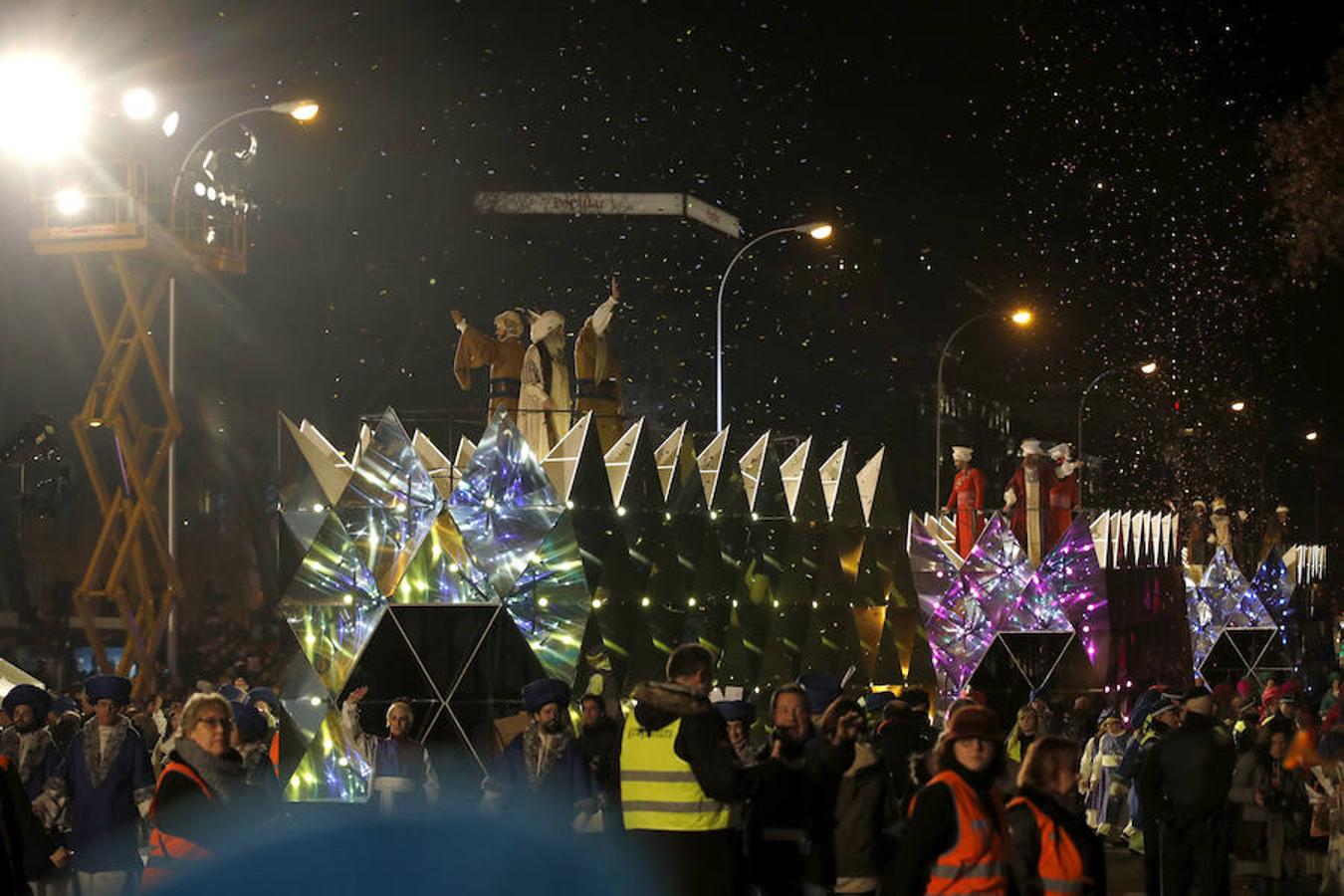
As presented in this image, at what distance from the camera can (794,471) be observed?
25.8 meters

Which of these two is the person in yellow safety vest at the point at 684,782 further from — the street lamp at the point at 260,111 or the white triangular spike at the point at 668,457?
the street lamp at the point at 260,111

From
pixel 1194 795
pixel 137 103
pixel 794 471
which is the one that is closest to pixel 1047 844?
pixel 1194 795

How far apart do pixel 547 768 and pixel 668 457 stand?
10.4 meters

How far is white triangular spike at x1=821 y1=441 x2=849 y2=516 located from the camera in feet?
85.6

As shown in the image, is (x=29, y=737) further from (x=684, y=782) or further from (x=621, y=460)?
(x=621, y=460)

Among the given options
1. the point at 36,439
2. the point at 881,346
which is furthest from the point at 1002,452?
the point at 36,439

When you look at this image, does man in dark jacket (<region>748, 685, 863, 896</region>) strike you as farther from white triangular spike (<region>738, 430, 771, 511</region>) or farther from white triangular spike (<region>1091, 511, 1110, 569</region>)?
white triangular spike (<region>1091, 511, 1110, 569</region>)

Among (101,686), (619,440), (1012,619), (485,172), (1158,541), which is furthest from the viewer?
(485,172)

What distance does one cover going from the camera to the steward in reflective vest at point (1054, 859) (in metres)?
8.43

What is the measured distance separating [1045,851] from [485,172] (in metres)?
41.6

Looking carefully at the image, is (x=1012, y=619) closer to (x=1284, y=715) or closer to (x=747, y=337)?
(x=1284, y=715)

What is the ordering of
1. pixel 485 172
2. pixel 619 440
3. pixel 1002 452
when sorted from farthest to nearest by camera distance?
pixel 1002 452, pixel 485 172, pixel 619 440

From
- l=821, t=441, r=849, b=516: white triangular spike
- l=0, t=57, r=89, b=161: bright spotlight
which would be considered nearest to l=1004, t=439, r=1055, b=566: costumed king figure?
l=821, t=441, r=849, b=516: white triangular spike

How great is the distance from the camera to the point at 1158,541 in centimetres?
3269
